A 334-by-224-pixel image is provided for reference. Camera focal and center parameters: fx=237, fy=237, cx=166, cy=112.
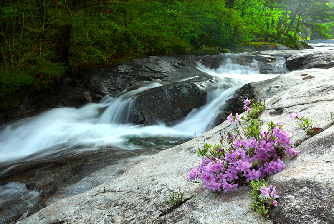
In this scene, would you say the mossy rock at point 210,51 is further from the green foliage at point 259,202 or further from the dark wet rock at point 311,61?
the green foliage at point 259,202

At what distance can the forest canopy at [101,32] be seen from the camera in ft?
27.6

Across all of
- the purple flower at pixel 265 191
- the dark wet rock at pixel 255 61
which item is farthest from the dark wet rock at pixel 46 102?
the purple flower at pixel 265 191

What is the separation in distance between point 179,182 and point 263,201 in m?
0.97

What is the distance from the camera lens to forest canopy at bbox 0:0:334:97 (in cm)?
841

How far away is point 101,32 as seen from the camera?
10250 mm

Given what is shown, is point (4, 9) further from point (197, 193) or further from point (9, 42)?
point (197, 193)

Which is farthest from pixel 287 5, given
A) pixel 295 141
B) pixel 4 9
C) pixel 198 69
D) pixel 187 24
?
pixel 295 141

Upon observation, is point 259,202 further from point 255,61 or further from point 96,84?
point 255,61

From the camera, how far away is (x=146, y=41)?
12.7 m

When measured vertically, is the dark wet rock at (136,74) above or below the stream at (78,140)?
above

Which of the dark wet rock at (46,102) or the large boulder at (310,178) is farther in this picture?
the dark wet rock at (46,102)

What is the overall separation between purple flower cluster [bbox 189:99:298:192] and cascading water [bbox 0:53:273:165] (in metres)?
4.57

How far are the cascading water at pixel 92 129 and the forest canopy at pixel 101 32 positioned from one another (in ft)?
6.21

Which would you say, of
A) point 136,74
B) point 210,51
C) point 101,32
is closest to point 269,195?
point 136,74
